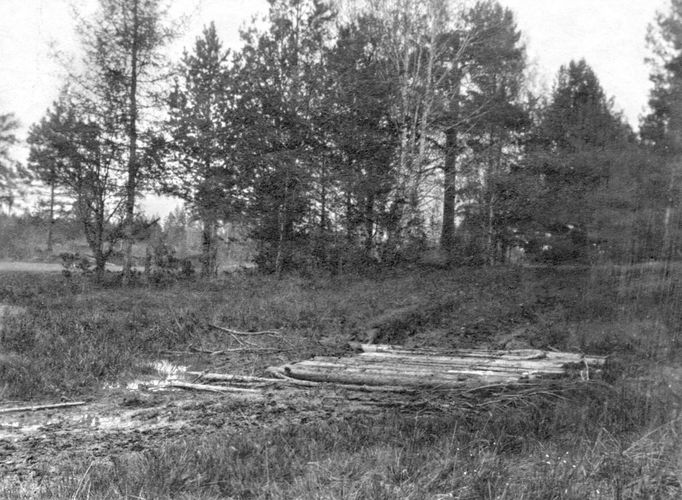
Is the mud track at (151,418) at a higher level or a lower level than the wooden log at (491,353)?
lower

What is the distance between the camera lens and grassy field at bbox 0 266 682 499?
279 cm

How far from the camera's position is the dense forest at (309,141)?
1334cm

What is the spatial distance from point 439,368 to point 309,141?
10.3m

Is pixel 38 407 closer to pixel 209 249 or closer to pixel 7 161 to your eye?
pixel 7 161

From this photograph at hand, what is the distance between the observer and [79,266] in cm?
1349

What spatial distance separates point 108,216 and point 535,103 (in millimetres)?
10189

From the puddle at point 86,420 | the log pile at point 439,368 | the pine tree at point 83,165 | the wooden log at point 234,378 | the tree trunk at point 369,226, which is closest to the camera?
the puddle at point 86,420

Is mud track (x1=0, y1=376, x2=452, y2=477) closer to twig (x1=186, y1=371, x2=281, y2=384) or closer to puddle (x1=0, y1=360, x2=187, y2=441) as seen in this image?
puddle (x1=0, y1=360, x2=187, y2=441)

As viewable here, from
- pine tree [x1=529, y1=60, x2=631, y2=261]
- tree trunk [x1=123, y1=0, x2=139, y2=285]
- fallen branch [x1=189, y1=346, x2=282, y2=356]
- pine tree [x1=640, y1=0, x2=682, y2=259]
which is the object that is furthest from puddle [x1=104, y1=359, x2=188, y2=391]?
tree trunk [x1=123, y1=0, x2=139, y2=285]

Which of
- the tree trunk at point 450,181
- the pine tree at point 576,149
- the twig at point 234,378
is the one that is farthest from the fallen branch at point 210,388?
the tree trunk at point 450,181

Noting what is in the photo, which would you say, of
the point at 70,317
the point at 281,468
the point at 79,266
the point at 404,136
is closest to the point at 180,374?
the point at 70,317

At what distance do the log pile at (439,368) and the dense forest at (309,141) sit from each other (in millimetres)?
5547

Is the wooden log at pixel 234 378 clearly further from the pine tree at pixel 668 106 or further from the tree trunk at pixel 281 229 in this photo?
the tree trunk at pixel 281 229

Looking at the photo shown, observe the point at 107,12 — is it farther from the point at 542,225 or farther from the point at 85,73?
the point at 542,225
